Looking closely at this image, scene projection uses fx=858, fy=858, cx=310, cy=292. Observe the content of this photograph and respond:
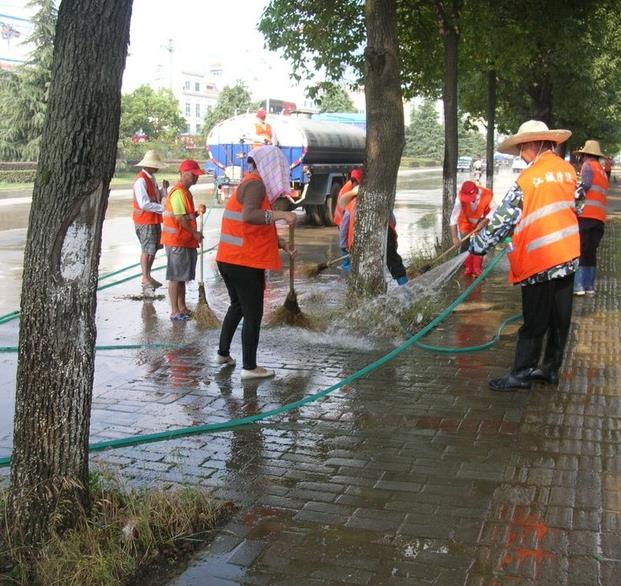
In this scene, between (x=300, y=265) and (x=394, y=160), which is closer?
(x=394, y=160)

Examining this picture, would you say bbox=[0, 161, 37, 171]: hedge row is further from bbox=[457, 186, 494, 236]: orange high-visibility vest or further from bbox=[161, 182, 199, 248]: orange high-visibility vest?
bbox=[161, 182, 199, 248]: orange high-visibility vest

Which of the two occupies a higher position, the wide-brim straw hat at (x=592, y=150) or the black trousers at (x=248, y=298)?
the wide-brim straw hat at (x=592, y=150)

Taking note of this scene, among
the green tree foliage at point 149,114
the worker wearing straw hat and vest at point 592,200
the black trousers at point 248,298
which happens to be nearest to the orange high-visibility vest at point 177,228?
the black trousers at point 248,298

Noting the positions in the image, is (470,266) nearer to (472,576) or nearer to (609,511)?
(609,511)

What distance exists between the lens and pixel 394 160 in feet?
29.7

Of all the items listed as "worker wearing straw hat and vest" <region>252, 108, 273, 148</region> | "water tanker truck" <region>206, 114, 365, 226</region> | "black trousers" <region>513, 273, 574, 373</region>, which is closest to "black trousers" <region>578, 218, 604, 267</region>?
"black trousers" <region>513, 273, 574, 373</region>

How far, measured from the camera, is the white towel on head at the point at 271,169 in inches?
257

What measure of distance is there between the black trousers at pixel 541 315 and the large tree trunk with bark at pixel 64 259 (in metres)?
3.60

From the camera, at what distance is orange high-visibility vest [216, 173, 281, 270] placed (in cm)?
641

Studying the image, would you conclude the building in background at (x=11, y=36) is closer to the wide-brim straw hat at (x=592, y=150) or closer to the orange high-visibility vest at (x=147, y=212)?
the orange high-visibility vest at (x=147, y=212)

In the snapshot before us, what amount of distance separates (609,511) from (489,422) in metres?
1.48

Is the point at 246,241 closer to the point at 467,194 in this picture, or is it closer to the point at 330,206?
the point at 467,194

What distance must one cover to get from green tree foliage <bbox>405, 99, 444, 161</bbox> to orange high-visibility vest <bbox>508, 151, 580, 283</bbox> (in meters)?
87.7

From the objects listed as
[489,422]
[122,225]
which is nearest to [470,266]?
[489,422]
